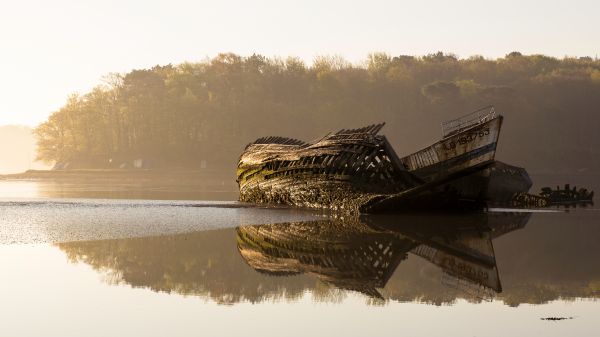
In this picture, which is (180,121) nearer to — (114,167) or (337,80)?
(114,167)

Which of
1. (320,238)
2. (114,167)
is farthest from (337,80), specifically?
(320,238)

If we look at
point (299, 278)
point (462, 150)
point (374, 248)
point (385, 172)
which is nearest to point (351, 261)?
point (299, 278)

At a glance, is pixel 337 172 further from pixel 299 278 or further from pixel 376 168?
pixel 299 278

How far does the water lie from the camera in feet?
35.7

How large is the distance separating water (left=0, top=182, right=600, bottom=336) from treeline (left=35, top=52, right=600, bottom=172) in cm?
9906

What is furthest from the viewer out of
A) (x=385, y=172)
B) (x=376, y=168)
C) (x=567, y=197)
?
(x=567, y=197)

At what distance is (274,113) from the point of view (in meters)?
136

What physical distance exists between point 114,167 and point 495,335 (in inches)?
4806

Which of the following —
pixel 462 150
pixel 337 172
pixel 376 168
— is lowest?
pixel 337 172

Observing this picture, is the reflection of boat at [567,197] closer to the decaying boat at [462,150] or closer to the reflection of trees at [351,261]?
the decaying boat at [462,150]

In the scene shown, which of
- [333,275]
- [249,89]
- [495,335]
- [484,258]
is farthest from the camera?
[249,89]

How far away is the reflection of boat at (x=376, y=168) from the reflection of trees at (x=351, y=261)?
181 inches

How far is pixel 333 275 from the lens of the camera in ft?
49.7

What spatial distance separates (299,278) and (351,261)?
2.51m
